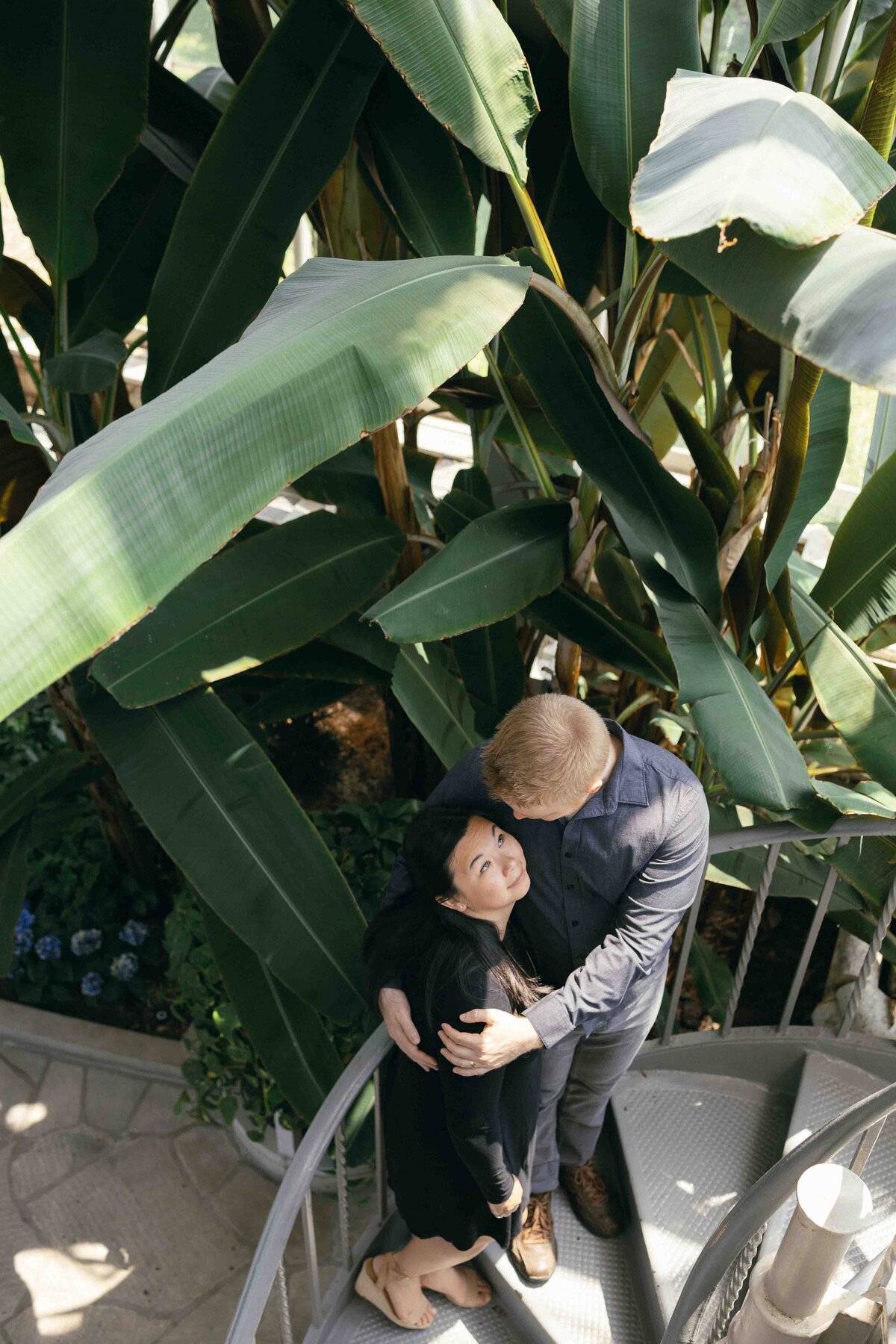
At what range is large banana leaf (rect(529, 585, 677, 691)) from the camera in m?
1.89

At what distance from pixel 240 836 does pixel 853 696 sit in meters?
1.12

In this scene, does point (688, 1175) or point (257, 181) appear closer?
point (257, 181)

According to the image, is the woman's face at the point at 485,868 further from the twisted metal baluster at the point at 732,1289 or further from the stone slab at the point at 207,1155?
the stone slab at the point at 207,1155

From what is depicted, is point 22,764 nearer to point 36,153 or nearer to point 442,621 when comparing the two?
point 36,153

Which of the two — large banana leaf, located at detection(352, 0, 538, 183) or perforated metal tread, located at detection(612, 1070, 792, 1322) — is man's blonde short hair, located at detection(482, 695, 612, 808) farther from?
perforated metal tread, located at detection(612, 1070, 792, 1322)

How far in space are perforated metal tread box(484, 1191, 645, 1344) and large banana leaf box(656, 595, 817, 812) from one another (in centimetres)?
109

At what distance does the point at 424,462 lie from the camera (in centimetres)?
252

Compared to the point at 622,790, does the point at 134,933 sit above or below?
below

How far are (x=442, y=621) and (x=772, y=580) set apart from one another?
600 millimetres

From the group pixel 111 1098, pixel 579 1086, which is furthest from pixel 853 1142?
pixel 111 1098

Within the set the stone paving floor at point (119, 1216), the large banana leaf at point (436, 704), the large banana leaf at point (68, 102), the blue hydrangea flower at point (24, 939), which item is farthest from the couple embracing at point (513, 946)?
the blue hydrangea flower at point (24, 939)

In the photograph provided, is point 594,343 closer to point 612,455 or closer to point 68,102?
point 612,455

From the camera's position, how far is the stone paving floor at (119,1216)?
99.5 inches

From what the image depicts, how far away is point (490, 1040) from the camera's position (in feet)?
4.95
